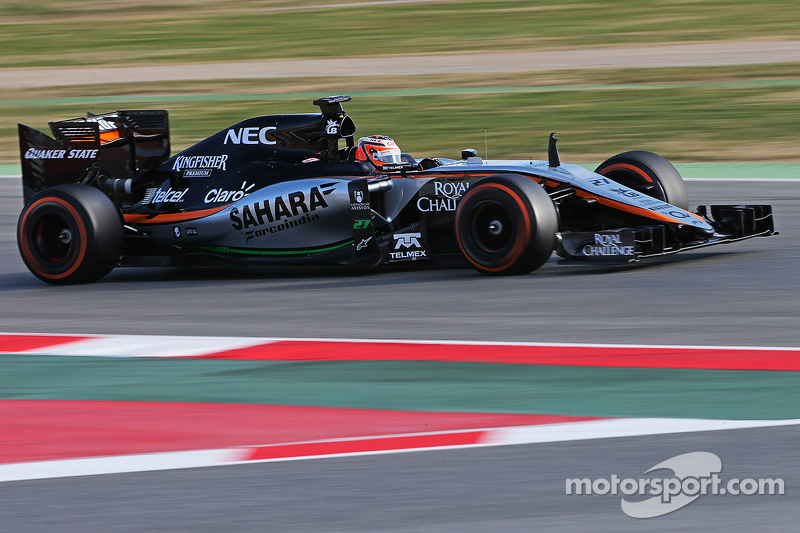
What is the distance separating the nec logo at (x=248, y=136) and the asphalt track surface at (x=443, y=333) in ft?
3.42

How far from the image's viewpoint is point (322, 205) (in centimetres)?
862

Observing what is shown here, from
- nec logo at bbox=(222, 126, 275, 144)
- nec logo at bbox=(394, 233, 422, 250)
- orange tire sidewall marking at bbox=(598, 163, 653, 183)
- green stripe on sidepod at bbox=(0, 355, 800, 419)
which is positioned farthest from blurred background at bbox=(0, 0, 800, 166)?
green stripe on sidepod at bbox=(0, 355, 800, 419)

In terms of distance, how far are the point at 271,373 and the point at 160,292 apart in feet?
9.80

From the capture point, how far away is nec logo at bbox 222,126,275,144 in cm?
912

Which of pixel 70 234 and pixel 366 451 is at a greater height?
pixel 70 234

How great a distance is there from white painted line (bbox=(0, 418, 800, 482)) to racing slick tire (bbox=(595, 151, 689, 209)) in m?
4.62

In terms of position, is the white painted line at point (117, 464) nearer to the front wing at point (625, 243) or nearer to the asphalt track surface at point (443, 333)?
the asphalt track surface at point (443, 333)

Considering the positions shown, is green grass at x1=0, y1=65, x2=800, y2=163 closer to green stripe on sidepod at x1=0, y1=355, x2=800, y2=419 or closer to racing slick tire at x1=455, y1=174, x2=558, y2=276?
racing slick tire at x1=455, y1=174, x2=558, y2=276


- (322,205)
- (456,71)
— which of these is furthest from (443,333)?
(456,71)

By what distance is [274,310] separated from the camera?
25.0 feet

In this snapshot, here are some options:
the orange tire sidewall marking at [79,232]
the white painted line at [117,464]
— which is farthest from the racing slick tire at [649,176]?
the white painted line at [117,464]

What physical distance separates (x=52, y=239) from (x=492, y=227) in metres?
3.42

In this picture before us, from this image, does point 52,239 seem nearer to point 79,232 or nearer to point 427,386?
point 79,232

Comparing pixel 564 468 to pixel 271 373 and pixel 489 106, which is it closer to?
pixel 271 373
